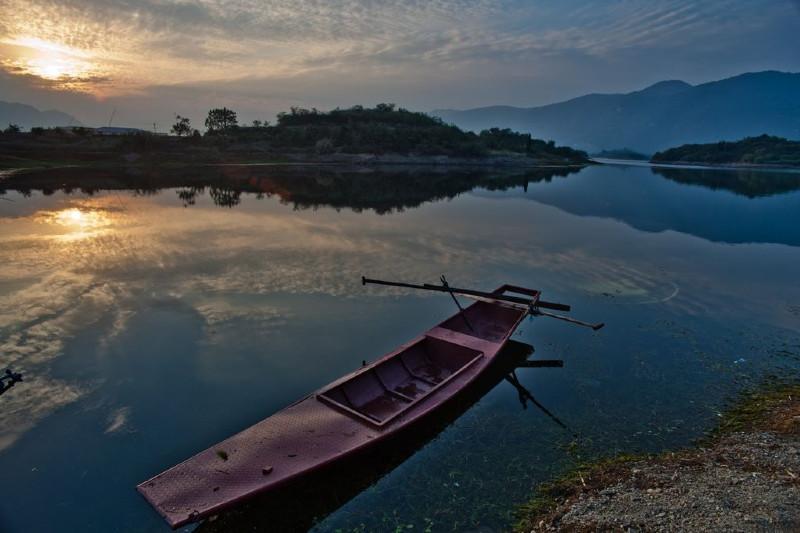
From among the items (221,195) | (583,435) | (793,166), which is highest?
(793,166)

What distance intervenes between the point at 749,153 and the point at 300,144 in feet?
500

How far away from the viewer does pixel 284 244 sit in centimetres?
2919

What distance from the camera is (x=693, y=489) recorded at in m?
8.61

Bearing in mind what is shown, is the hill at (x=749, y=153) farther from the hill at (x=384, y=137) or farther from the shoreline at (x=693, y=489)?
the shoreline at (x=693, y=489)

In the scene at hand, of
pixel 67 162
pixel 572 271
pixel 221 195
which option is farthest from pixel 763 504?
pixel 67 162

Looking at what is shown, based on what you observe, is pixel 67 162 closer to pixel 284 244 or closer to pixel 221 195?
pixel 221 195

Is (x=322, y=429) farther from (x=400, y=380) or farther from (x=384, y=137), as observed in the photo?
(x=384, y=137)

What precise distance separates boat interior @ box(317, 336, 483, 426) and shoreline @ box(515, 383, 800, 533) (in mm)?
3879

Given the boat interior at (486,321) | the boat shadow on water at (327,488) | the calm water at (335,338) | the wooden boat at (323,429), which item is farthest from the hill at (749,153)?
the boat shadow on water at (327,488)

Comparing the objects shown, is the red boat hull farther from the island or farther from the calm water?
the island

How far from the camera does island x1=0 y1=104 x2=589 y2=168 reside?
287ft

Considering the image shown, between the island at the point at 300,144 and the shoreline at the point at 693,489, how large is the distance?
9329 centimetres

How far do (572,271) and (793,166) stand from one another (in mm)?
161481

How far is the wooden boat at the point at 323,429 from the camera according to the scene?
770 centimetres
